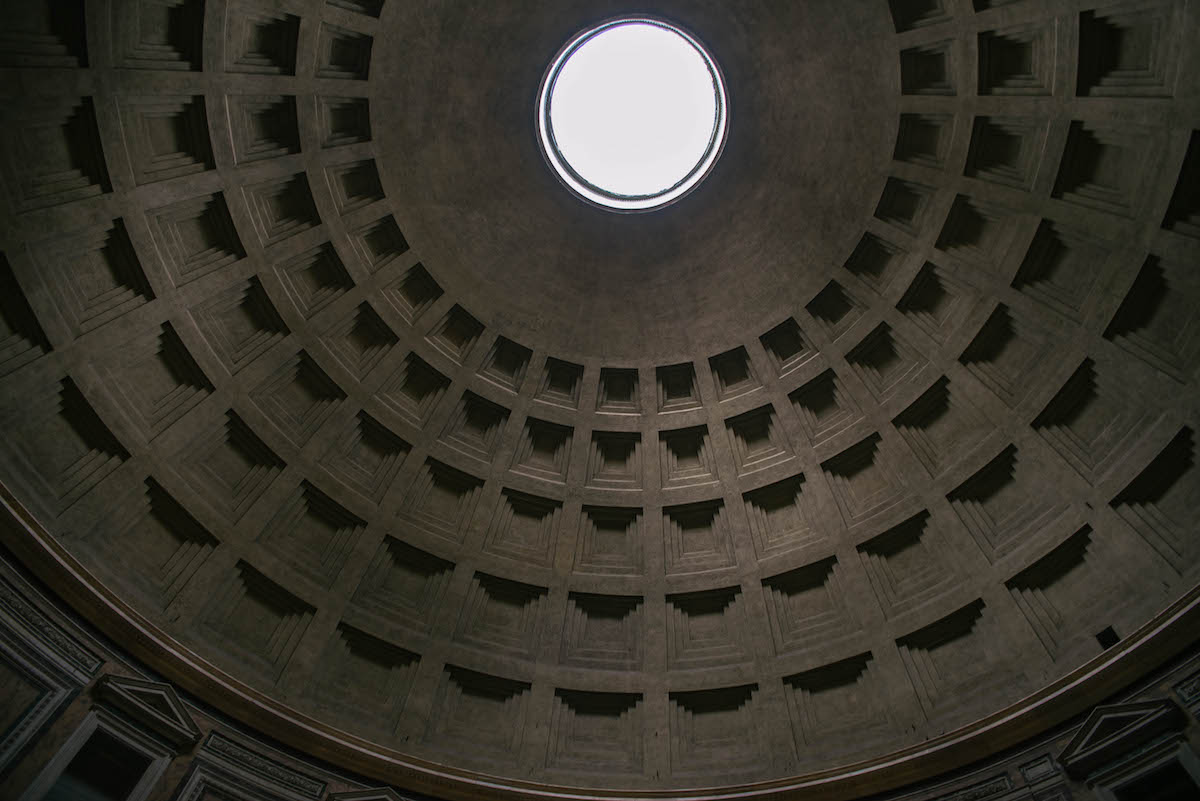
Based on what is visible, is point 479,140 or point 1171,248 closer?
point 1171,248

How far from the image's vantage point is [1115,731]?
15.5m

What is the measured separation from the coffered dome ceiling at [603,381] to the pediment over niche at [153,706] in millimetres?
775

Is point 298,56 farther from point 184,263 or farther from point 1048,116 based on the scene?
point 1048,116

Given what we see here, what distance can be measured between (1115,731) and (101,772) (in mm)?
19526

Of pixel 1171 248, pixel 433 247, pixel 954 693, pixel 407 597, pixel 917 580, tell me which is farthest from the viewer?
pixel 433 247

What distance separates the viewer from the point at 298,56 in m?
20.4

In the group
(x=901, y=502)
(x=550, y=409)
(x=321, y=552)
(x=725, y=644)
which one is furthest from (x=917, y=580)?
(x=321, y=552)

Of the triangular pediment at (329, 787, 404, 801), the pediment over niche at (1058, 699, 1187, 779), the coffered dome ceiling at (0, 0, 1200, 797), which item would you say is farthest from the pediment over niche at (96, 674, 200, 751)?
the pediment over niche at (1058, 699, 1187, 779)

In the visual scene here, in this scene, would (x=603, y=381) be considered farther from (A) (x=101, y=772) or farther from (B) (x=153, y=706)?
(A) (x=101, y=772)

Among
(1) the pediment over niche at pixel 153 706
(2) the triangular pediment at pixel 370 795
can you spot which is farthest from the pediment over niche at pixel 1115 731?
(1) the pediment over niche at pixel 153 706

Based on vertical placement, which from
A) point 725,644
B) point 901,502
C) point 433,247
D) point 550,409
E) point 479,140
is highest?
point 479,140

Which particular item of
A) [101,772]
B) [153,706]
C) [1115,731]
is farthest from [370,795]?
[1115,731]

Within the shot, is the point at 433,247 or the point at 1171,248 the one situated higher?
the point at 433,247

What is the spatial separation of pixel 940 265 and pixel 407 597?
57.9ft
